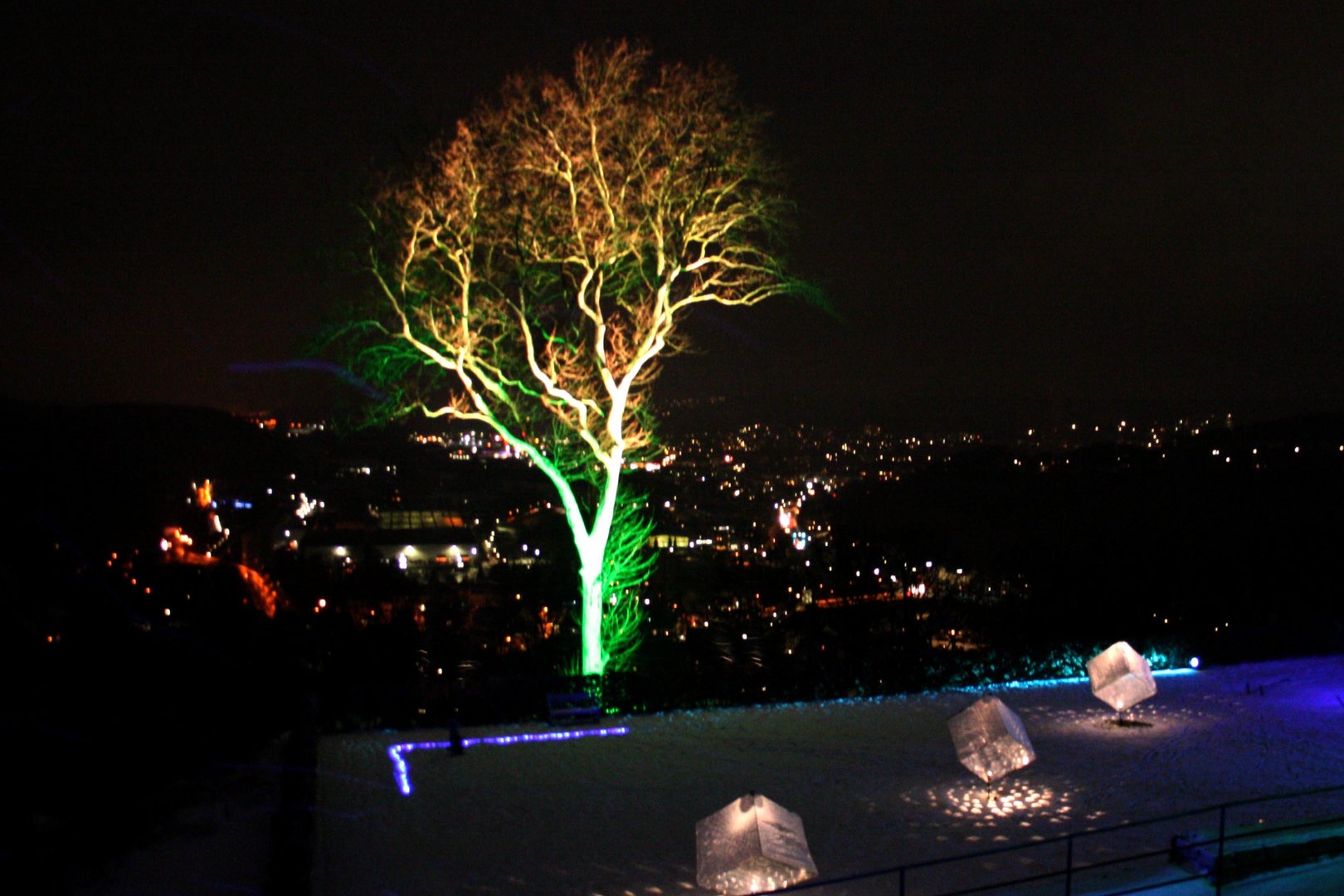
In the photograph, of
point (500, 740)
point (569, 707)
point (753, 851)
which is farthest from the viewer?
point (569, 707)

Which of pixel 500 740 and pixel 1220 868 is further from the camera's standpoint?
pixel 500 740

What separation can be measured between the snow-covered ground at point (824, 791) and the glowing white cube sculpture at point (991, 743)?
0.97 feet

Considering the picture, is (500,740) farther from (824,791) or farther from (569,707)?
(824,791)

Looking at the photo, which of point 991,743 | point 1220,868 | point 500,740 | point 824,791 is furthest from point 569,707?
point 1220,868

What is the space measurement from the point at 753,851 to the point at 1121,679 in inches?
317

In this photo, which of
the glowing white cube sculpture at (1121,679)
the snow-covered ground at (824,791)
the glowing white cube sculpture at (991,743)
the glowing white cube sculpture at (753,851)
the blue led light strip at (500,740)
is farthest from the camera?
the glowing white cube sculpture at (1121,679)

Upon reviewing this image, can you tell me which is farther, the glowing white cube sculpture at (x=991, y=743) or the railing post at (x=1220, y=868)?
the glowing white cube sculpture at (x=991, y=743)

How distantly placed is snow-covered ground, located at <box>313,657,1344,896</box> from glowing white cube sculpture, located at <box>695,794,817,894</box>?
62 cm

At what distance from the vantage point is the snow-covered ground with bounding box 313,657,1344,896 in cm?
841

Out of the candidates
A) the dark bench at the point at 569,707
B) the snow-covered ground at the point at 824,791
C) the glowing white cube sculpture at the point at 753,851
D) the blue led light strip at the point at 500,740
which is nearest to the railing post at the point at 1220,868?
the snow-covered ground at the point at 824,791

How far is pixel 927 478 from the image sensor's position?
4434cm

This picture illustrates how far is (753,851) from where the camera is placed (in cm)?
734

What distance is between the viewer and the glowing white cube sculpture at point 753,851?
7336 mm

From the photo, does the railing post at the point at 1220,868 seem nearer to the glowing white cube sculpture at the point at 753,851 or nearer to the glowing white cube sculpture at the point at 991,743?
the glowing white cube sculpture at the point at 991,743
